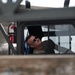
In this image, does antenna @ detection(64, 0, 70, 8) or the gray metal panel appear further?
antenna @ detection(64, 0, 70, 8)

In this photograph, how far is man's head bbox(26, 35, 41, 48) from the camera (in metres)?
3.64

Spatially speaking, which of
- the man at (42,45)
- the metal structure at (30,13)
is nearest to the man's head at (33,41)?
the man at (42,45)

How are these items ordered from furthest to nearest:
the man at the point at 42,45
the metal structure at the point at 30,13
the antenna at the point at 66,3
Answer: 1. the man at the point at 42,45
2. the antenna at the point at 66,3
3. the metal structure at the point at 30,13

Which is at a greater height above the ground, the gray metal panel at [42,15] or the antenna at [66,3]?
the antenna at [66,3]

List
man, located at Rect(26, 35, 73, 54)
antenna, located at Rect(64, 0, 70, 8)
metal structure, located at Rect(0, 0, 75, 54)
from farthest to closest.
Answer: man, located at Rect(26, 35, 73, 54) → antenna, located at Rect(64, 0, 70, 8) → metal structure, located at Rect(0, 0, 75, 54)

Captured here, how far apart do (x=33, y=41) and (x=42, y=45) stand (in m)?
0.13

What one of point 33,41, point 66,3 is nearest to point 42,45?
point 33,41

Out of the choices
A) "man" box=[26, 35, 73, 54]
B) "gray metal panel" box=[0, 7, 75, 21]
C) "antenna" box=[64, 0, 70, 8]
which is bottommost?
"man" box=[26, 35, 73, 54]

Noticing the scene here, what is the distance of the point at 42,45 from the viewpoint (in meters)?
3.66

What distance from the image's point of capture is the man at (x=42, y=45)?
362 cm

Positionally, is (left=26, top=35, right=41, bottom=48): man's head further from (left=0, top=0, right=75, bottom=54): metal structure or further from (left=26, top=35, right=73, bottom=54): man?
(left=0, top=0, right=75, bottom=54): metal structure

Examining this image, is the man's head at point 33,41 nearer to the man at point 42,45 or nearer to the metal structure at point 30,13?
the man at point 42,45

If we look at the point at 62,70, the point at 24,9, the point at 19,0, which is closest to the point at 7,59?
the point at 62,70

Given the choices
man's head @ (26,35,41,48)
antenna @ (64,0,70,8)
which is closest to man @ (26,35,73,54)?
man's head @ (26,35,41,48)
